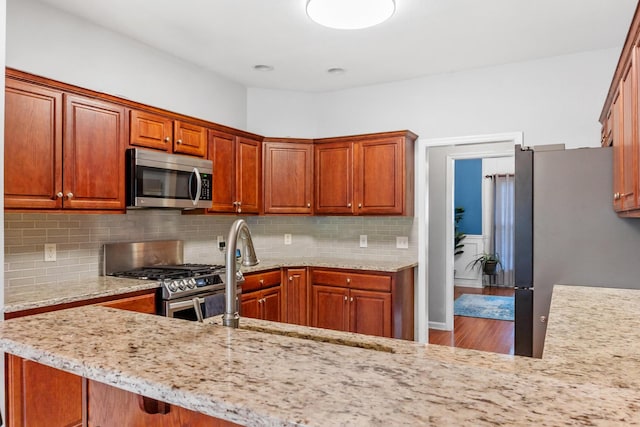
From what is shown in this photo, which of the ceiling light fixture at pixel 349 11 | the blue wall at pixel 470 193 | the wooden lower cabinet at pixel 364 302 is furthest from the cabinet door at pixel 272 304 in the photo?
the blue wall at pixel 470 193

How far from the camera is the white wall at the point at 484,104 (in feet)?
11.6

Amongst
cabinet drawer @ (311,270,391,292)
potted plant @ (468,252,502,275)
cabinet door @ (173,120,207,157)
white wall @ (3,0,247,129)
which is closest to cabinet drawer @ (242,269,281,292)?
cabinet drawer @ (311,270,391,292)

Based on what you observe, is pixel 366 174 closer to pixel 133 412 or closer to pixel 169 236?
pixel 169 236

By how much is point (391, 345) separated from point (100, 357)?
776 millimetres

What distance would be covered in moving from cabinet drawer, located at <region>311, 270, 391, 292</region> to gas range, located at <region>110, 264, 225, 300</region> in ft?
3.28

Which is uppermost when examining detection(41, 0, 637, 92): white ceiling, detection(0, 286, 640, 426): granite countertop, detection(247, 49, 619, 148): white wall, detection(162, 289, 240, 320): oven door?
detection(41, 0, 637, 92): white ceiling

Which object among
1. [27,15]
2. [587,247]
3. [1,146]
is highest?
[27,15]

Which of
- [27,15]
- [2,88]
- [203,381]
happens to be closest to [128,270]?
[2,88]

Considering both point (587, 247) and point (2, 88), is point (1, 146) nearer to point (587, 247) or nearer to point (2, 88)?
point (2, 88)

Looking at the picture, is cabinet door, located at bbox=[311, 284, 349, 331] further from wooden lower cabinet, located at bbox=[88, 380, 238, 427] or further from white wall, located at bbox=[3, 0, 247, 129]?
wooden lower cabinet, located at bbox=[88, 380, 238, 427]

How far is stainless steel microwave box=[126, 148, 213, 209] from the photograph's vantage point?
2.98m

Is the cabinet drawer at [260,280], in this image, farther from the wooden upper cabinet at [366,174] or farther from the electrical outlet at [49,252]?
the electrical outlet at [49,252]

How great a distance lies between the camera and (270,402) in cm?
67

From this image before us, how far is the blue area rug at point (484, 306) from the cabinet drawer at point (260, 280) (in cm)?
297
